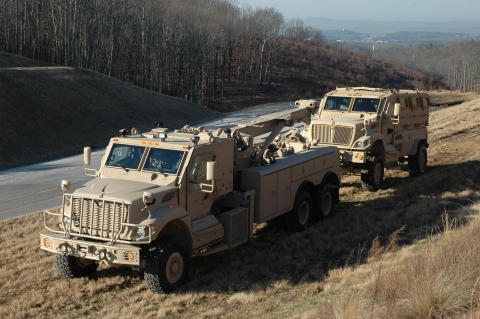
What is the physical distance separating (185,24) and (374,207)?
5909cm

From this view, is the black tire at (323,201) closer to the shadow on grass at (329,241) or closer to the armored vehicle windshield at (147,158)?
the shadow on grass at (329,241)

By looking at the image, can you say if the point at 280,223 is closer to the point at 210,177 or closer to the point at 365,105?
the point at 210,177

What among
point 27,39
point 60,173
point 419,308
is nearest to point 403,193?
point 419,308

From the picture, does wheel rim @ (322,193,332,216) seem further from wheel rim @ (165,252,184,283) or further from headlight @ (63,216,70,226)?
headlight @ (63,216,70,226)

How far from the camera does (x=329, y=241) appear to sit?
12938 millimetres

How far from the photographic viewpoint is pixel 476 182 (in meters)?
18.5

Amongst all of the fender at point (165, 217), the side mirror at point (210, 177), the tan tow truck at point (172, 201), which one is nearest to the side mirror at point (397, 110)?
the tan tow truck at point (172, 201)

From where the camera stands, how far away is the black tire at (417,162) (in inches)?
811

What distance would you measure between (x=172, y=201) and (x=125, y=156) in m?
1.47

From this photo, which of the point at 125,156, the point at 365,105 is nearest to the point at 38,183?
the point at 365,105

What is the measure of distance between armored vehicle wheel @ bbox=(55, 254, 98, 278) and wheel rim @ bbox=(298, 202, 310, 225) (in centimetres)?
511

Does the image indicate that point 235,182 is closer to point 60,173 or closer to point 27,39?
point 60,173

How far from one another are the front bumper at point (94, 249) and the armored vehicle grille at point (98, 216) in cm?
20

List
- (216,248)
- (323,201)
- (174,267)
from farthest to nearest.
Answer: (323,201) → (216,248) → (174,267)
